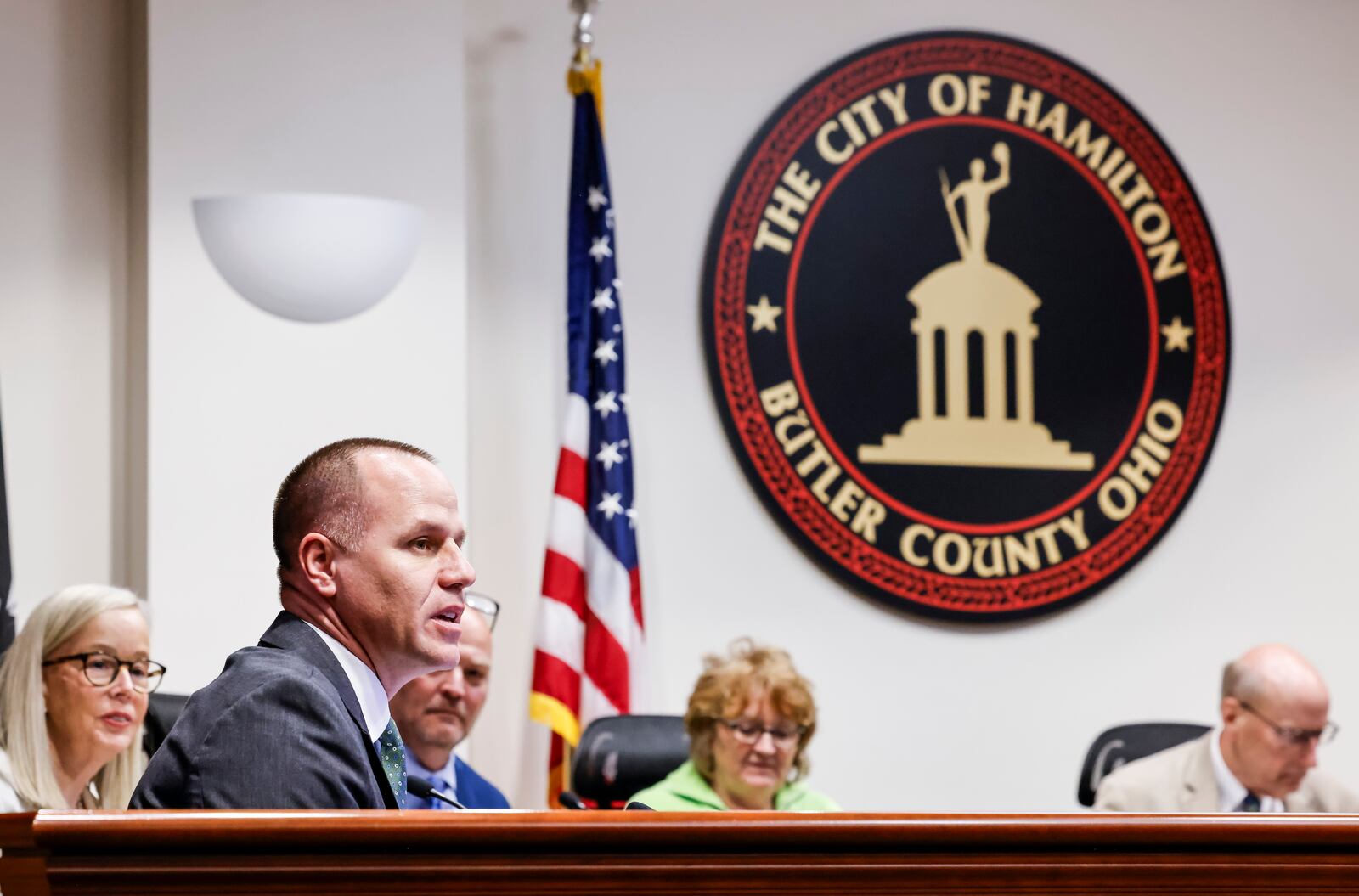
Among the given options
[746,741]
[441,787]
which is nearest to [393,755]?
[441,787]

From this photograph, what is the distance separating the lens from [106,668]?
3334 mm

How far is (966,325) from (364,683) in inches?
150

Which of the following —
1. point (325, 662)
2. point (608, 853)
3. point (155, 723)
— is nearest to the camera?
point (608, 853)

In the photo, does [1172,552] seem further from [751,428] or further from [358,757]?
[358,757]

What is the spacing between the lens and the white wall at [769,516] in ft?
15.9

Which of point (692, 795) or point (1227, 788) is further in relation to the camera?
A: point (1227, 788)

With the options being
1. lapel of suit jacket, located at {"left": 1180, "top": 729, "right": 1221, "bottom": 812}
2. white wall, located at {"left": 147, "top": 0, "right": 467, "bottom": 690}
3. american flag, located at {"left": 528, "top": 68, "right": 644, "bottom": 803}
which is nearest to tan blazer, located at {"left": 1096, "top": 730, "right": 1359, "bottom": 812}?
lapel of suit jacket, located at {"left": 1180, "top": 729, "right": 1221, "bottom": 812}

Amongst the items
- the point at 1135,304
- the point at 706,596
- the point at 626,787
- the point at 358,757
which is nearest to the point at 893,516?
the point at 706,596

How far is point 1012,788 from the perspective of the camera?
204 inches

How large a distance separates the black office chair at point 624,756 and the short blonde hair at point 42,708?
969 millimetres

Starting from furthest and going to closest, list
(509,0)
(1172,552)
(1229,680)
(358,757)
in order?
1. (1172,552)
2. (509,0)
3. (1229,680)
4. (358,757)

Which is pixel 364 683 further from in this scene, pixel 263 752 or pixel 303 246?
pixel 303 246

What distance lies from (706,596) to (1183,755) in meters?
1.44

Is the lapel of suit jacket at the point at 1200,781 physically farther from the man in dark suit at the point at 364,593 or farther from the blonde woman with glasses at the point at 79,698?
the man in dark suit at the point at 364,593
